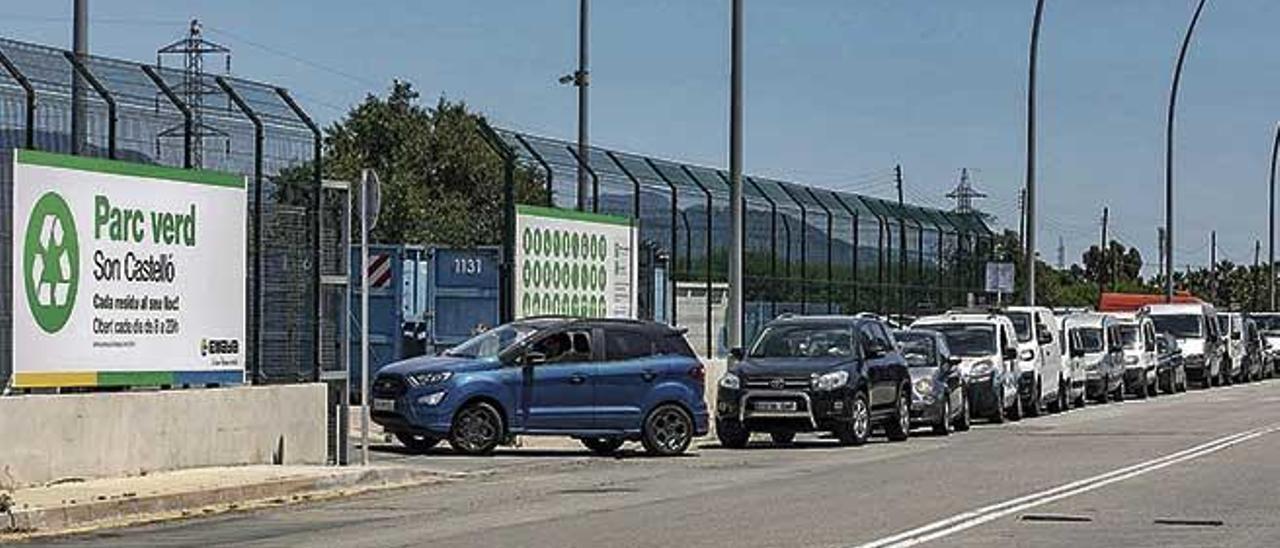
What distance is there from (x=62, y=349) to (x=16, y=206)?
1.43m

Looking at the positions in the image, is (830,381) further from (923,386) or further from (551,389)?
(551,389)

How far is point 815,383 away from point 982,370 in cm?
814

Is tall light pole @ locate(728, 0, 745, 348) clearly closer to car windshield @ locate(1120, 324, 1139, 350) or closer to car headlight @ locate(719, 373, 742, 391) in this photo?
car headlight @ locate(719, 373, 742, 391)

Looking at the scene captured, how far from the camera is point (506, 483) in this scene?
22.3 meters

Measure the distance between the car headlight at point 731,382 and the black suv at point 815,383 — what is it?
0.04ft

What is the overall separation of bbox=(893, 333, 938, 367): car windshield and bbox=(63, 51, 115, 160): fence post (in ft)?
48.1

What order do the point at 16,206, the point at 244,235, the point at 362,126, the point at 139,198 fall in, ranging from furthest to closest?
the point at 362,126 → the point at 244,235 → the point at 139,198 → the point at 16,206

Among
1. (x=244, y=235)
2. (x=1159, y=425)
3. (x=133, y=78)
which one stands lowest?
(x=1159, y=425)

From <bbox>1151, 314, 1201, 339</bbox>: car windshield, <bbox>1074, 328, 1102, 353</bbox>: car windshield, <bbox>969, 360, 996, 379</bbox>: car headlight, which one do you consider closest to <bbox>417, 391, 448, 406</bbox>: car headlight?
<bbox>969, 360, 996, 379</bbox>: car headlight

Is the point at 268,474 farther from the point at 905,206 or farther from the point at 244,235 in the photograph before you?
the point at 905,206

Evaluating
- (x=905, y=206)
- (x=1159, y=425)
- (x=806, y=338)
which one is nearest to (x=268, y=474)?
(x=806, y=338)

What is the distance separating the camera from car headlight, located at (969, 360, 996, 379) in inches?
1420

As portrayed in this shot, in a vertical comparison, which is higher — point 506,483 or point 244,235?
point 244,235

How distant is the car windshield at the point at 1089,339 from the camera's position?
4466 centimetres
